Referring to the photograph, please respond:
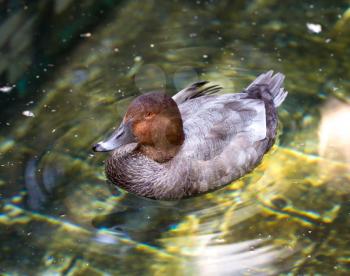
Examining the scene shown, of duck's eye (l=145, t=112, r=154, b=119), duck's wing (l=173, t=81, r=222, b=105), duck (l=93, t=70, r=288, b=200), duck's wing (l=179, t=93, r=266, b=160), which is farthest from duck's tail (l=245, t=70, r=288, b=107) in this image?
duck's eye (l=145, t=112, r=154, b=119)

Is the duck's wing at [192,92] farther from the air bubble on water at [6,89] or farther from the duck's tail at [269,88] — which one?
the air bubble on water at [6,89]

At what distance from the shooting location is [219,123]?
6.12 metres

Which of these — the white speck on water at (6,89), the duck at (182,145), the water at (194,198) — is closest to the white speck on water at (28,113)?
the water at (194,198)

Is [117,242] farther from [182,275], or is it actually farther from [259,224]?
[259,224]

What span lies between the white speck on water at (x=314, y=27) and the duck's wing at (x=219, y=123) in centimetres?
186

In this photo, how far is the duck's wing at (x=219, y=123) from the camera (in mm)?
6004

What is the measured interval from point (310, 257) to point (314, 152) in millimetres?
1336

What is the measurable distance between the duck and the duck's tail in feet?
1.04

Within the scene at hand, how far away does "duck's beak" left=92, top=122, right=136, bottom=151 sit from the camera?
226 inches

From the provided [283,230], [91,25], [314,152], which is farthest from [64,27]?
[283,230]

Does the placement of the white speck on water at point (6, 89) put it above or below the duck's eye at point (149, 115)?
below

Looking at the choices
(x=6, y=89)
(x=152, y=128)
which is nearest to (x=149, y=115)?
(x=152, y=128)

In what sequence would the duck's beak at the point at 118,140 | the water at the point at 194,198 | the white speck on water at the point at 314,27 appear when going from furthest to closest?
the white speck on water at the point at 314,27, the duck's beak at the point at 118,140, the water at the point at 194,198

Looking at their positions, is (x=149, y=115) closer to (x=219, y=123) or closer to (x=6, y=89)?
(x=219, y=123)
